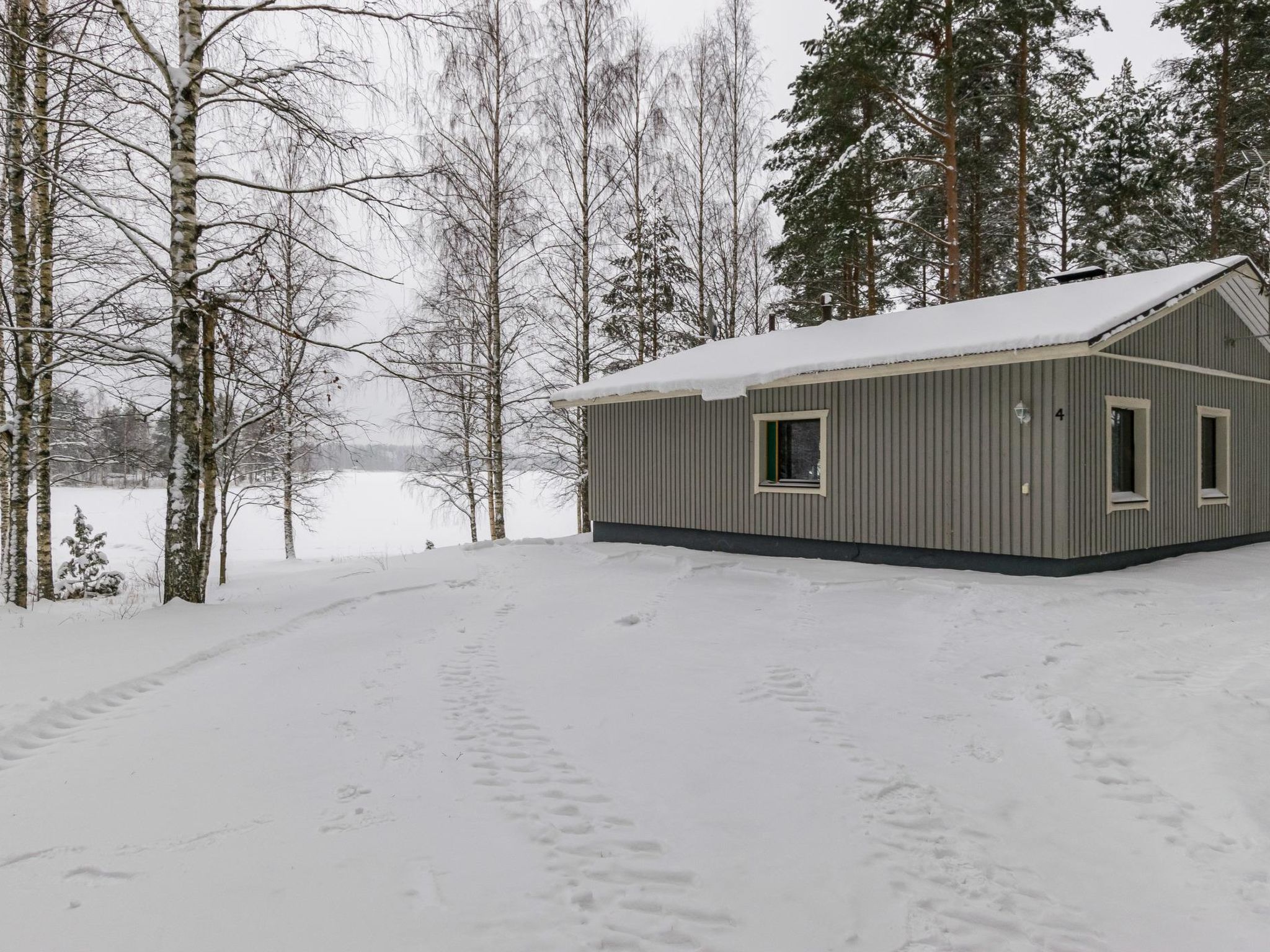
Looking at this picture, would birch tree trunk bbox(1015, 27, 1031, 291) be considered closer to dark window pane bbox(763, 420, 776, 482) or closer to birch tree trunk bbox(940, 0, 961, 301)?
birch tree trunk bbox(940, 0, 961, 301)

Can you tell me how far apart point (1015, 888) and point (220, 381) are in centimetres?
1200

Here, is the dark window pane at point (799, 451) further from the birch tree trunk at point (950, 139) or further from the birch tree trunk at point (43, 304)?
the birch tree trunk at point (43, 304)

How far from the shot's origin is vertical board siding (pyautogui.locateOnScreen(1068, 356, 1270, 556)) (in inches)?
279

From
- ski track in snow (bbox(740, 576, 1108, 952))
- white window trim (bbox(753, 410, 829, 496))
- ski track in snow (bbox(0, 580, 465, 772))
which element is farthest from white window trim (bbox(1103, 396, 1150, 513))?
ski track in snow (bbox(0, 580, 465, 772))

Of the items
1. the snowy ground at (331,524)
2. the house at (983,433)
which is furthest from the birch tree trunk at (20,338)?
the house at (983,433)

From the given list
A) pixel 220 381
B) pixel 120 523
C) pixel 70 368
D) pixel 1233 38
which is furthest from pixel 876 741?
pixel 120 523

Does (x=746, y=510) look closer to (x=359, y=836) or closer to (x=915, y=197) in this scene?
(x=359, y=836)

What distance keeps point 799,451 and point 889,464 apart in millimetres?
1380

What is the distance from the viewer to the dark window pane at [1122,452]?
304 inches

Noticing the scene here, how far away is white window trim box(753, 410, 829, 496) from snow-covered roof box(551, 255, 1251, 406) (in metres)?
0.63

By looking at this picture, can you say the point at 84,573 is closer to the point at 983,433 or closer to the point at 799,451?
the point at 799,451

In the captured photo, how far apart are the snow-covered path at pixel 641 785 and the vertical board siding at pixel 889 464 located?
2.02 metres

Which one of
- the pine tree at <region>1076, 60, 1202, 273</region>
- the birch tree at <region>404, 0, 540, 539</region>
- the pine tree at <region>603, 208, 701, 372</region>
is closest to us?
the birch tree at <region>404, 0, 540, 539</region>

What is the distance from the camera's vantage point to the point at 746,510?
9.55 m
